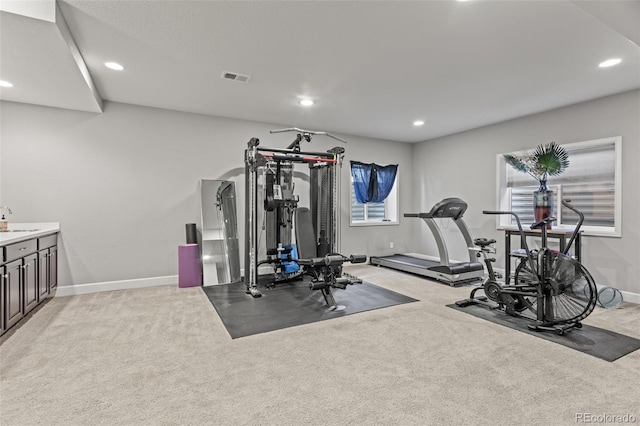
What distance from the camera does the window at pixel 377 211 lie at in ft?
20.9

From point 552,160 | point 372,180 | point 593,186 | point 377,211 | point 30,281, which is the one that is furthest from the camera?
point 377,211

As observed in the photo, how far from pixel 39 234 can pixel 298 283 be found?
3.08 metres

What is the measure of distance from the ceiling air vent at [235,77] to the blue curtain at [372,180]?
9.88 ft

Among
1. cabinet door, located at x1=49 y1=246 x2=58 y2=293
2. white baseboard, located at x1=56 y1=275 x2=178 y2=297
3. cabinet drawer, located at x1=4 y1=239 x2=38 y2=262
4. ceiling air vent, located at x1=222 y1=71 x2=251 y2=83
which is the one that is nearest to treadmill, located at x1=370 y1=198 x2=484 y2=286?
Answer: ceiling air vent, located at x1=222 y1=71 x2=251 y2=83

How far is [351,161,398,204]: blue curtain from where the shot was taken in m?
6.16

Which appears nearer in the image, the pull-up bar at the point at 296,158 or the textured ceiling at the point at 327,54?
the textured ceiling at the point at 327,54

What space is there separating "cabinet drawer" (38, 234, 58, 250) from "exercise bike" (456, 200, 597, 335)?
4.89 meters

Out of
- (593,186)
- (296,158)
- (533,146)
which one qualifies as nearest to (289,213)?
(296,158)

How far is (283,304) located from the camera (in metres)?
3.66

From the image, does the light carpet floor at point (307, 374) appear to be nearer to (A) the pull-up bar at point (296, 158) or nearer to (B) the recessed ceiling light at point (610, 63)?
(A) the pull-up bar at point (296, 158)

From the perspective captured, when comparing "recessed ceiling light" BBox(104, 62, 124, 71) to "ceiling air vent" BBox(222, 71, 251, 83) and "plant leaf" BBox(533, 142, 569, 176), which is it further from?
"plant leaf" BBox(533, 142, 569, 176)

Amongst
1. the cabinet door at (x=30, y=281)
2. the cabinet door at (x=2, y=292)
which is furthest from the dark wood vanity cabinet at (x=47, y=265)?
the cabinet door at (x=2, y=292)

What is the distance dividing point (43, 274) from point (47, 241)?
38cm

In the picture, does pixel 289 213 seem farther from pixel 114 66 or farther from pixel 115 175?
pixel 114 66
